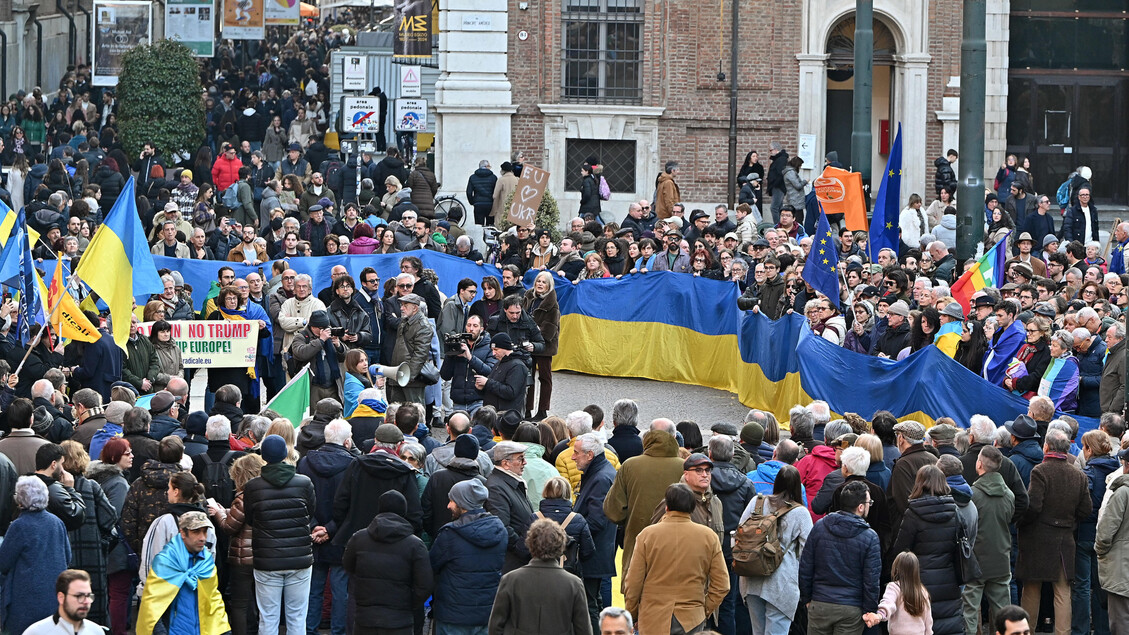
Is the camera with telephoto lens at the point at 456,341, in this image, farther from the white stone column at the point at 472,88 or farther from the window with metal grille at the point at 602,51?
the window with metal grille at the point at 602,51

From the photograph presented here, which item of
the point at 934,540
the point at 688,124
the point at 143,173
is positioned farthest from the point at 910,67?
the point at 934,540

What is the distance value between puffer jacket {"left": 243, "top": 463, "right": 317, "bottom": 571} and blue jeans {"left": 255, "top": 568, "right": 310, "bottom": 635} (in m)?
0.09

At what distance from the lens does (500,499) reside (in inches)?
429

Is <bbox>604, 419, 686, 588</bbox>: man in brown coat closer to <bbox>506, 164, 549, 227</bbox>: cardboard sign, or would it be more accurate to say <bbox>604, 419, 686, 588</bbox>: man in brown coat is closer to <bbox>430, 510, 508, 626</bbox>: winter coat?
<bbox>430, 510, 508, 626</bbox>: winter coat

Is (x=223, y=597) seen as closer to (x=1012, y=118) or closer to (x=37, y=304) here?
(x=37, y=304)

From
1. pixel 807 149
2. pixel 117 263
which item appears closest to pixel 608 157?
pixel 807 149

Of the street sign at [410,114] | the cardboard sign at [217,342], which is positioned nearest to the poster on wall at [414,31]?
the street sign at [410,114]

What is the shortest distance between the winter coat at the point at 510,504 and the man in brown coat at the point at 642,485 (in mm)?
541

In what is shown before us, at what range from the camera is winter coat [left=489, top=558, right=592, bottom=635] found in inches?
365

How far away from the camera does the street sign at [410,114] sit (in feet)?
97.0

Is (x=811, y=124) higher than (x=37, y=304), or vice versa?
(x=811, y=124)

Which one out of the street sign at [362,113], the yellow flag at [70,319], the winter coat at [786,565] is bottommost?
the winter coat at [786,565]

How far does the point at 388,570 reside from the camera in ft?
33.3

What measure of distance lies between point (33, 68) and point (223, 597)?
37.1 meters
